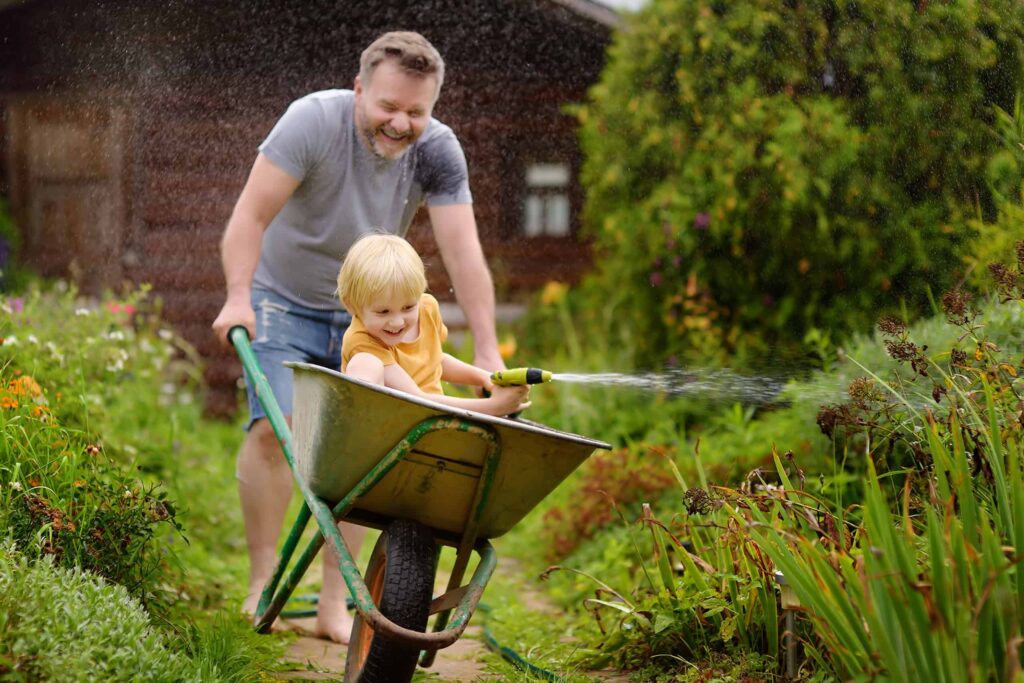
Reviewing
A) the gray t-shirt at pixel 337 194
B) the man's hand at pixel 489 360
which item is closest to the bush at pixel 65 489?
the gray t-shirt at pixel 337 194

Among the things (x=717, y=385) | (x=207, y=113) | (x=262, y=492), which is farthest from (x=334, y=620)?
(x=207, y=113)

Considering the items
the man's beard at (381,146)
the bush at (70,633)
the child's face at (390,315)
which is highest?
the man's beard at (381,146)

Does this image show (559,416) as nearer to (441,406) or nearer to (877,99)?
(877,99)

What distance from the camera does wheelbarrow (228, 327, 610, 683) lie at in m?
2.14

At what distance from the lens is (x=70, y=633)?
212cm

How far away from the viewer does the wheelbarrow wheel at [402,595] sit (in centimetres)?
223

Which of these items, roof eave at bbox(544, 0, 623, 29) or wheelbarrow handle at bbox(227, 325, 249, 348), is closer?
wheelbarrow handle at bbox(227, 325, 249, 348)

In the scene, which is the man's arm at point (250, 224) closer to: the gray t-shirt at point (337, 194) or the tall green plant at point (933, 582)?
the gray t-shirt at point (337, 194)

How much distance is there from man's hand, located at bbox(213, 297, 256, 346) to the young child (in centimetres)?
45

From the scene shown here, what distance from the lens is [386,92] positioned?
2822 millimetres

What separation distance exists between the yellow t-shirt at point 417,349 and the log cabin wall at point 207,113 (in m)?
4.74

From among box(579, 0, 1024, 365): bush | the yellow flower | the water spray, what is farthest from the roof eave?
the water spray

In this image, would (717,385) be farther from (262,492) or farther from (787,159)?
(262,492)

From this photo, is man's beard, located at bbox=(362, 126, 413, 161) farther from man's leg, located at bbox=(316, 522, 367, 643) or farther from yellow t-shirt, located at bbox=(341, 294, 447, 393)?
man's leg, located at bbox=(316, 522, 367, 643)
